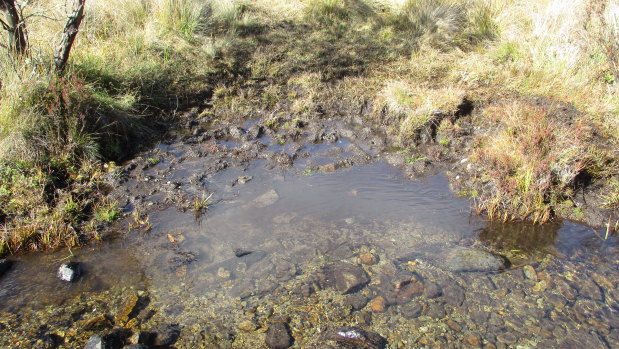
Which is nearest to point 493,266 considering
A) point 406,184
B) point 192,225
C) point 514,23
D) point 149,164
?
point 406,184

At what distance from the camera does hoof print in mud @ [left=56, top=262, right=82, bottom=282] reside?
174 inches

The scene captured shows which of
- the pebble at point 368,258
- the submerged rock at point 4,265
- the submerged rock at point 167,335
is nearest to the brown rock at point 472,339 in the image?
the pebble at point 368,258

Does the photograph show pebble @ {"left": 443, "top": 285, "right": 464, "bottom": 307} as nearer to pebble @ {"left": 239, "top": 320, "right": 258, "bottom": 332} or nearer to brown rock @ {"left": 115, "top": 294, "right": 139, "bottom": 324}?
pebble @ {"left": 239, "top": 320, "right": 258, "bottom": 332}

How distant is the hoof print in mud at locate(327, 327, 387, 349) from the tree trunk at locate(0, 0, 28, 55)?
5.91 m

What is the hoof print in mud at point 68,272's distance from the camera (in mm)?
4422

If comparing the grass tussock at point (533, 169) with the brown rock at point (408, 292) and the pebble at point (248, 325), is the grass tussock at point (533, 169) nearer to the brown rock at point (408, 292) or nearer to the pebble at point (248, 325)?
the brown rock at point (408, 292)

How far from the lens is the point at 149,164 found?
6.47 metres

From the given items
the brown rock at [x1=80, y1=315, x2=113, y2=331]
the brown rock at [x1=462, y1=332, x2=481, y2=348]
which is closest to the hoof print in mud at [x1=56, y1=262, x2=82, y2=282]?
the brown rock at [x1=80, y1=315, x2=113, y2=331]

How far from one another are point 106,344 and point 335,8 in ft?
32.8

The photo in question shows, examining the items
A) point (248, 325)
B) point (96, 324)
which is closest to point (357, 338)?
point (248, 325)

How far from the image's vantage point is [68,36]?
6449 mm

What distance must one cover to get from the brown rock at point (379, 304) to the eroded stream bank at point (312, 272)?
0.04ft

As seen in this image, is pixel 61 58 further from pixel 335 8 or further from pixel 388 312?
pixel 335 8

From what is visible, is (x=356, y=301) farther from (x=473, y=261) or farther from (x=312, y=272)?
(x=473, y=261)
